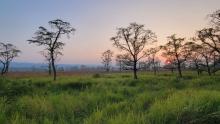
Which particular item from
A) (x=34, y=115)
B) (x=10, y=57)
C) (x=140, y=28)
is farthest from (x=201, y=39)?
(x=10, y=57)

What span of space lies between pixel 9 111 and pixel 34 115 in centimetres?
88

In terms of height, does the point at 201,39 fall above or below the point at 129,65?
above

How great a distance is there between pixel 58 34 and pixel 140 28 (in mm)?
14679

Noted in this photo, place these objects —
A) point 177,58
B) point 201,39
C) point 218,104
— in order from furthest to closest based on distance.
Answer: point 177,58 → point 201,39 → point 218,104

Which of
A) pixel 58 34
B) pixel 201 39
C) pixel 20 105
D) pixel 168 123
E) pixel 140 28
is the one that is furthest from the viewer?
pixel 140 28

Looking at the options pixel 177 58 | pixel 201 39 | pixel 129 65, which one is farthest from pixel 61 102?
pixel 177 58

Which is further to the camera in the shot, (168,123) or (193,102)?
(193,102)

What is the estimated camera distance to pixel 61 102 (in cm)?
1393

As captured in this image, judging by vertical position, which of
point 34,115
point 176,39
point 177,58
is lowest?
point 34,115

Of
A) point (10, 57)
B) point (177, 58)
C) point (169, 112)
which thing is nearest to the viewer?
point (169, 112)

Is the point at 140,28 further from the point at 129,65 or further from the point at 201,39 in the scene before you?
the point at 201,39

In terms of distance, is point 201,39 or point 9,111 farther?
point 201,39

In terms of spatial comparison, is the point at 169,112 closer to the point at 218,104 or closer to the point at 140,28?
the point at 218,104

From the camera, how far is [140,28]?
53.9 meters
